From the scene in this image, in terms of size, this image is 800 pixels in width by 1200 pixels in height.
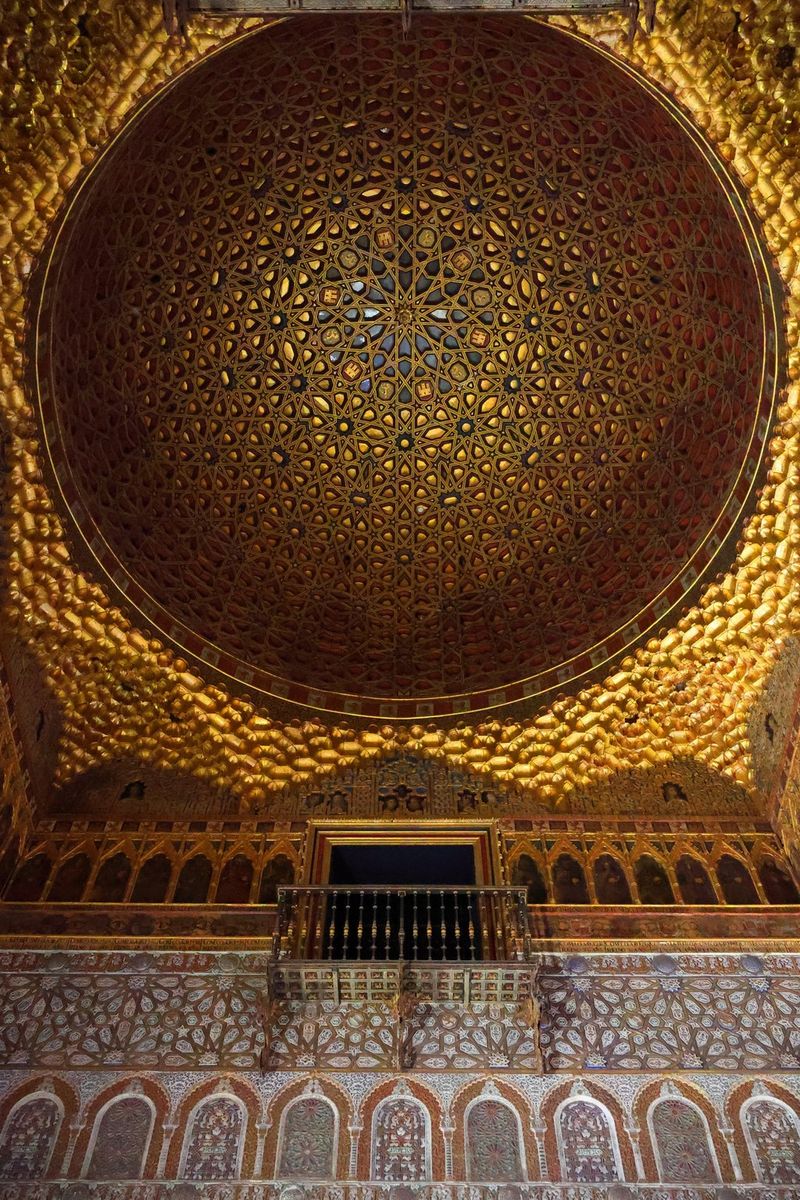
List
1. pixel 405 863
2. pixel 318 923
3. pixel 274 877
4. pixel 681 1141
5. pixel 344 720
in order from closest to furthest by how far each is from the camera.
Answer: pixel 681 1141, pixel 318 923, pixel 274 877, pixel 405 863, pixel 344 720

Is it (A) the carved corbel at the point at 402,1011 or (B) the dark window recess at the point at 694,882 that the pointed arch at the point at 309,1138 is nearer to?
(A) the carved corbel at the point at 402,1011

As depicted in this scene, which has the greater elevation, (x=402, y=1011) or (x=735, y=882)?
(x=735, y=882)

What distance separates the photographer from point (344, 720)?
27.2 ft

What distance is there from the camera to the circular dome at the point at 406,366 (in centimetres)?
755

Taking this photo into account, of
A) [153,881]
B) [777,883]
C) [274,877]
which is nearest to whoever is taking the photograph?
[777,883]

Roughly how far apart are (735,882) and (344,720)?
10.4ft

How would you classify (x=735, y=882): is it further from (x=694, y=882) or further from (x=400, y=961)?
(x=400, y=961)

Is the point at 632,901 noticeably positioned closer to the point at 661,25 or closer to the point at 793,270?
the point at 793,270

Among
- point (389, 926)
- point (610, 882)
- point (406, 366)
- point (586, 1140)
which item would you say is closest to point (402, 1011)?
point (389, 926)

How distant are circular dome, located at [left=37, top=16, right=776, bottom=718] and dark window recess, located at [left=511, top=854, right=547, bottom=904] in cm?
143

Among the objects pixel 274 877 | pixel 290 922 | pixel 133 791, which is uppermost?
→ pixel 133 791

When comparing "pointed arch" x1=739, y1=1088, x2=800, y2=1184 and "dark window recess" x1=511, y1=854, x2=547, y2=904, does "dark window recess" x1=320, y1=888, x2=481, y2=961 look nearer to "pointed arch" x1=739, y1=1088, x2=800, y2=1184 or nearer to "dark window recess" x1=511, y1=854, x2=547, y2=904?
"dark window recess" x1=511, y1=854, x2=547, y2=904

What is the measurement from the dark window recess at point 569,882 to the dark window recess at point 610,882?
10 cm

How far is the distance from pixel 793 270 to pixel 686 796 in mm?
3788
